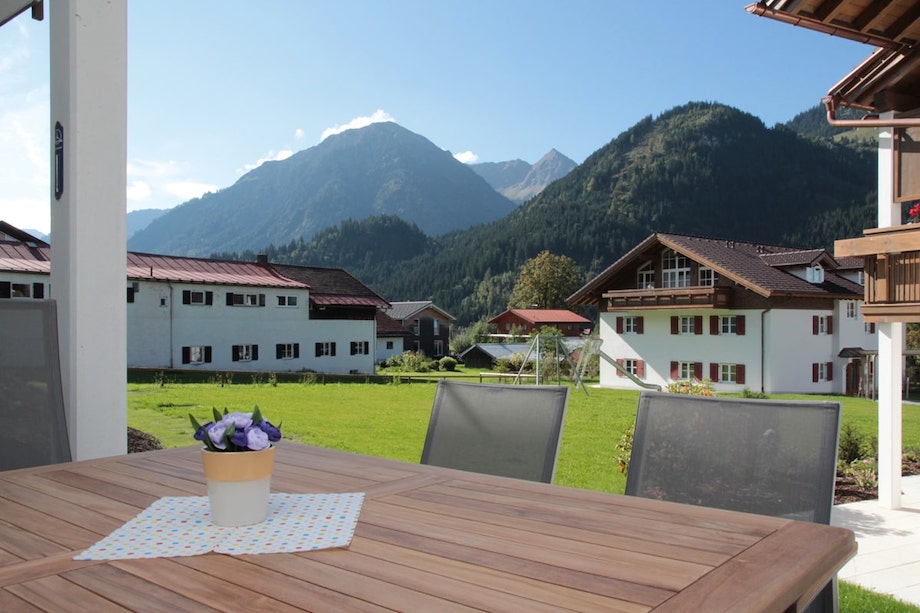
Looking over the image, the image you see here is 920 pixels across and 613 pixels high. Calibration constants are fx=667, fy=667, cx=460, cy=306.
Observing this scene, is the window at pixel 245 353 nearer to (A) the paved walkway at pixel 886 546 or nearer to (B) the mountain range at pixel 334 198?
(A) the paved walkway at pixel 886 546

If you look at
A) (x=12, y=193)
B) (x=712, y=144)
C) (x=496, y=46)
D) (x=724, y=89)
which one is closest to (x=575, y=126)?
(x=496, y=46)

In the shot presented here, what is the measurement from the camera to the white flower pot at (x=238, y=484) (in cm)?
116

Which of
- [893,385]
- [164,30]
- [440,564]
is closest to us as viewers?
[440,564]

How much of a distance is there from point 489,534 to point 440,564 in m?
0.17

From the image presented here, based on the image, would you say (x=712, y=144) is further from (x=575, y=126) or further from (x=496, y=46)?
(x=496, y=46)

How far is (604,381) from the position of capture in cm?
2523

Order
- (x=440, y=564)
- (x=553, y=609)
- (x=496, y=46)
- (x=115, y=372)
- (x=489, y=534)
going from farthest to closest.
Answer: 1. (x=496, y=46)
2. (x=115, y=372)
3. (x=489, y=534)
4. (x=440, y=564)
5. (x=553, y=609)

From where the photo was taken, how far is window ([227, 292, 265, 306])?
22844 mm

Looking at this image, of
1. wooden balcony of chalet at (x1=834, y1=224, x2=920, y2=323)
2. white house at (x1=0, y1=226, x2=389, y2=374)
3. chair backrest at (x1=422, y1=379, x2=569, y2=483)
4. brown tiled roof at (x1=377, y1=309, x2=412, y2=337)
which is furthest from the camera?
brown tiled roof at (x1=377, y1=309, x2=412, y2=337)

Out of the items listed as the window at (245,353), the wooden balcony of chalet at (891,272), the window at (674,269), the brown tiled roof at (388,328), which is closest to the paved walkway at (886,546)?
the wooden balcony of chalet at (891,272)

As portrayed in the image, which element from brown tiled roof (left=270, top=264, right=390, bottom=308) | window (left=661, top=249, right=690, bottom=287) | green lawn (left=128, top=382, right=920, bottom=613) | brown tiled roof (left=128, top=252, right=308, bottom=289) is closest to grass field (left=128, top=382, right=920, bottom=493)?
green lawn (left=128, top=382, right=920, bottom=613)

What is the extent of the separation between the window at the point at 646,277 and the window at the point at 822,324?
5305 mm

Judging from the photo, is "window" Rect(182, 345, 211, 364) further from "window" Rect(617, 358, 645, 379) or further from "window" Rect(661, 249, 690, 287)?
"window" Rect(661, 249, 690, 287)

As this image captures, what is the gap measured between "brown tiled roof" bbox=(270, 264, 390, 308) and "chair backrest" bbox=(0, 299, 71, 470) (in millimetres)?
24381
